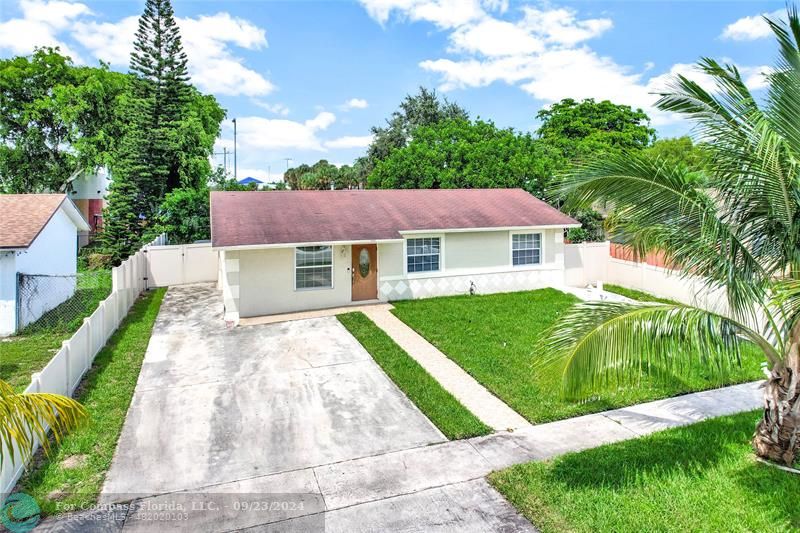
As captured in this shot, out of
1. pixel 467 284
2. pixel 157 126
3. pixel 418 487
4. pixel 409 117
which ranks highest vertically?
pixel 409 117

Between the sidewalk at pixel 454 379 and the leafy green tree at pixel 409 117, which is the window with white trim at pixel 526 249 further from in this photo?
the leafy green tree at pixel 409 117

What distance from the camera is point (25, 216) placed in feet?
45.2

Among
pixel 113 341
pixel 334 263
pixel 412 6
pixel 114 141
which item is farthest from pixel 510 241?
pixel 114 141

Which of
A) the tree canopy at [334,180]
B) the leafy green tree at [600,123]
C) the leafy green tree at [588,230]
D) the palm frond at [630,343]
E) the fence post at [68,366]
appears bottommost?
the fence post at [68,366]

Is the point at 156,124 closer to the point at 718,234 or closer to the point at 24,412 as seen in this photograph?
the point at 24,412

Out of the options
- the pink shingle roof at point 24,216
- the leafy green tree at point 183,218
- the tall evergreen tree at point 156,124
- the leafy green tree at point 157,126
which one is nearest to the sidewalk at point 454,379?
the pink shingle roof at point 24,216

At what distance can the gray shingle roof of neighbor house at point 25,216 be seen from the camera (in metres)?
12.2

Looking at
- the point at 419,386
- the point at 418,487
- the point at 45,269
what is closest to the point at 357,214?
the point at 419,386

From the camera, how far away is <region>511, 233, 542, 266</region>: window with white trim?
1734 cm

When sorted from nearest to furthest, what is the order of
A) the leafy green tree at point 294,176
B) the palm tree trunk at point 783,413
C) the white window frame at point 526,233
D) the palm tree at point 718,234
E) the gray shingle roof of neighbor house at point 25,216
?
1. the palm tree at point 718,234
2. the palm tree trunk at point 783,413
3. the gray shingle roof of neighbor house at point 25,216
4. the white window frame at point 526,233
5. the leafy green tree at point 294,176

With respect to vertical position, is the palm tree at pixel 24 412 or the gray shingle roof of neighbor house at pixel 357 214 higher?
the gray shingle roof of neighbor house at pixel 357 214

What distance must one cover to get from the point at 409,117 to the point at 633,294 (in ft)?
104

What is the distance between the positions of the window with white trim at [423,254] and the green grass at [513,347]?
115 centimetres

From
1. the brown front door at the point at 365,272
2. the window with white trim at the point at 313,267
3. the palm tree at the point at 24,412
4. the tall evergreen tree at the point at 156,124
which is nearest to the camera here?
the palm tree at the point at 24,412
